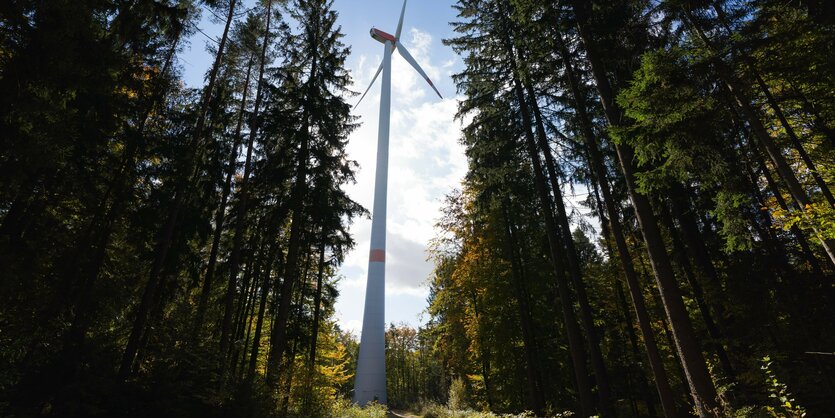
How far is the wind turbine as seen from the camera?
21031 millimetres

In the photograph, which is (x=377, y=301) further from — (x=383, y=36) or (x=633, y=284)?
(x=383, y=36)

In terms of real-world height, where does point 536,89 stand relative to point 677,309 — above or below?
above

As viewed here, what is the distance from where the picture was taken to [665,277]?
662cm

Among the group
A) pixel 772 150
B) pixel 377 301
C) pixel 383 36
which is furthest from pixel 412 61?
pixel 772 150

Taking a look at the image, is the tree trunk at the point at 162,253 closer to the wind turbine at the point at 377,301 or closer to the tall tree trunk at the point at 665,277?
the tall tree trunk at the point at 665,277

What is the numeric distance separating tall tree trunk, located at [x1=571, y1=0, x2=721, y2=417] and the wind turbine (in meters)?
16.0

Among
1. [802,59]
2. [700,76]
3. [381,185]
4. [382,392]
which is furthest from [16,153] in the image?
[381,185]

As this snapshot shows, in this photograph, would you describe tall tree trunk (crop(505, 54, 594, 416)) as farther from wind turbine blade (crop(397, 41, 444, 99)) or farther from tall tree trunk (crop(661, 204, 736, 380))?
wind turbine blade (crop(397, 41, 444, 99))

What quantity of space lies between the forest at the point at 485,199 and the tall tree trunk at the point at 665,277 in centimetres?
4

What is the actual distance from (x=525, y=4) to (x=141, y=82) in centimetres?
1165

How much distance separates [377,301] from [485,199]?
43.1 ft

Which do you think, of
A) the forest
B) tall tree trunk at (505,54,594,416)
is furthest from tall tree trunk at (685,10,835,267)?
tall tree trunk at (505,54,594,416)

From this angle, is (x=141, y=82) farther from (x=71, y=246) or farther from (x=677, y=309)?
(x=677, y=309)

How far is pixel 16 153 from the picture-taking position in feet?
19.2
